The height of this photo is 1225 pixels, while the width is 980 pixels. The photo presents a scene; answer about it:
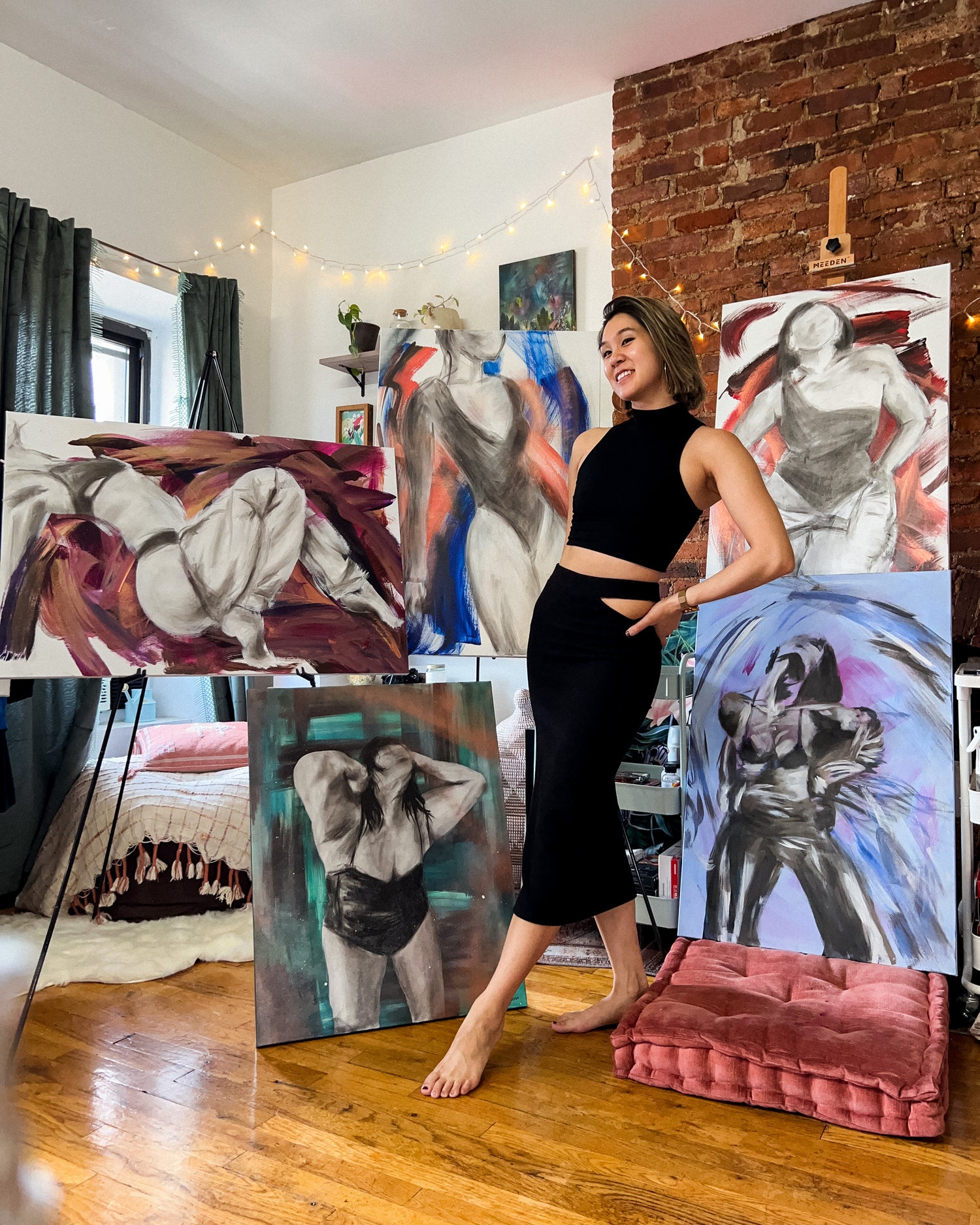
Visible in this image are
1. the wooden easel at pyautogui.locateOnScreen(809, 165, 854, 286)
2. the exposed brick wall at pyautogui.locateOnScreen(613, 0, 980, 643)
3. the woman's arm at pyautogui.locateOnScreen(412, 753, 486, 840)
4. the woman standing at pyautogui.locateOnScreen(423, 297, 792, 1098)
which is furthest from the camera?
the exposed brick wall at pyautogui.locateOnScreen(613, 0, 980, 643)

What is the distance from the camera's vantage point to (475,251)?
140 inches

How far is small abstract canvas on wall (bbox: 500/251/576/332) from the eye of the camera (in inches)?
131

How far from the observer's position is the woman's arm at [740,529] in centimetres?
165

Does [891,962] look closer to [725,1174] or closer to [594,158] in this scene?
[725,1174]

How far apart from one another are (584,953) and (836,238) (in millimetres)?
1881

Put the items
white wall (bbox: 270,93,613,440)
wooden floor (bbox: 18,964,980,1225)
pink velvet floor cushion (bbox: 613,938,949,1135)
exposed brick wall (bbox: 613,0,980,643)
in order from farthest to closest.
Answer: white wall (bbox: 270,93,613,440) < exposed brick wall (bbox: 613,0,980,643) < pink velvet floor cushion (bbox: 613,938,949,1135) < wooden floor (bbox: 18,964,980,1225)

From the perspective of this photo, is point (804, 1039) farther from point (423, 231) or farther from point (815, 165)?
point (423, 231)

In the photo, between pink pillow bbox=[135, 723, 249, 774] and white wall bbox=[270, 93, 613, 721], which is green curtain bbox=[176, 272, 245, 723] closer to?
white wall bbox=[270, 93, 613, 721]

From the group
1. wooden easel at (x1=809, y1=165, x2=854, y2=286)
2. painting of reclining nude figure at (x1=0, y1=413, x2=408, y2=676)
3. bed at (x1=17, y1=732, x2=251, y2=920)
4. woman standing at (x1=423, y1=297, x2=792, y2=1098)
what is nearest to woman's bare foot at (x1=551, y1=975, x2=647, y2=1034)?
woman standing at (x1=423, y1=297, x2=792, y2=1098)

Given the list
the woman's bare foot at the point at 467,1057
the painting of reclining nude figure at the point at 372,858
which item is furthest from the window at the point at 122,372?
the woman's bare foot at the point at 467,1057

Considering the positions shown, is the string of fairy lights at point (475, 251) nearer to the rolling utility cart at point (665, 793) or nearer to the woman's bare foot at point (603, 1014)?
the rolling utility cart at point (665, 793)

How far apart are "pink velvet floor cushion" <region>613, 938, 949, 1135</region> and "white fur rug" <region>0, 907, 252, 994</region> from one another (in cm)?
110

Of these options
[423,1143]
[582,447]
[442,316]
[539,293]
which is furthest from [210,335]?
[423,1143]

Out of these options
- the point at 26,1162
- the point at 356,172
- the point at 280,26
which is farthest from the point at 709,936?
the point at 356,172
